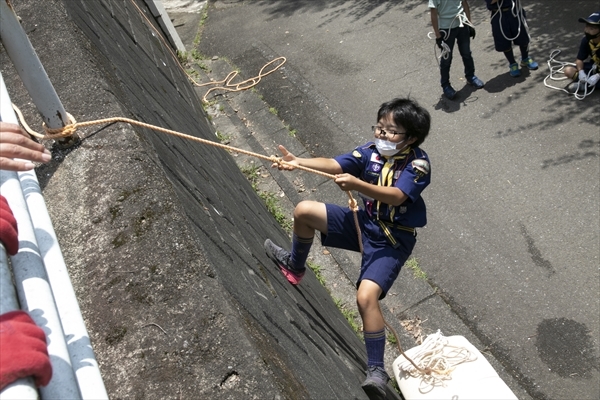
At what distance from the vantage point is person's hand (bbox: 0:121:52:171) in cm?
179

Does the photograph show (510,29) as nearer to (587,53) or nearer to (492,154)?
(587,53)

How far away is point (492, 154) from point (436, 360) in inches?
124

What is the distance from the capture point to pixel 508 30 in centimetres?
746

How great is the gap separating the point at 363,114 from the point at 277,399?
5919mm

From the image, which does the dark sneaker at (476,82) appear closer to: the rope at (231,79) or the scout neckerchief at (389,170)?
the rope at (231,79)

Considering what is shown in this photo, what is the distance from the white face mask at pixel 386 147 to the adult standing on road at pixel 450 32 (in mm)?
3979

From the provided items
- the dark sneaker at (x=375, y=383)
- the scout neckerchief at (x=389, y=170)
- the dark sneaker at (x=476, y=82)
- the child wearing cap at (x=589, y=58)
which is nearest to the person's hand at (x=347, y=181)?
the scout neckerchief at (x=389, y=170)

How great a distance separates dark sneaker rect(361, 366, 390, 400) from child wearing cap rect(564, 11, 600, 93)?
4725 mm

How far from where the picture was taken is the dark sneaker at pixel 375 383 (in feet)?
11.6

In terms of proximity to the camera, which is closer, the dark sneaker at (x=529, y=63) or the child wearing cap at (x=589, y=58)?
the child wearing cap at (x=589, y=58)

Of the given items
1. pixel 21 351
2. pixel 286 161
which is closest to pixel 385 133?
pixel 286 161

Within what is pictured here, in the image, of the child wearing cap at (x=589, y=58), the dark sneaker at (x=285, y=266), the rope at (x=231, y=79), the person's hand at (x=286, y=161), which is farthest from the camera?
the rope at (x=231, y=79)

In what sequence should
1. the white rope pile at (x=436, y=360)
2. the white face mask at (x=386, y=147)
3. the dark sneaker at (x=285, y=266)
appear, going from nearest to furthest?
the white face mask at (x=386, y=147), the white rope pile at (x=436, y=360), the dark sneaker at (x=285, y=266)

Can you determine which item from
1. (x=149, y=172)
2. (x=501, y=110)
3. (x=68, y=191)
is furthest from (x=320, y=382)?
(x=501, y=110)
